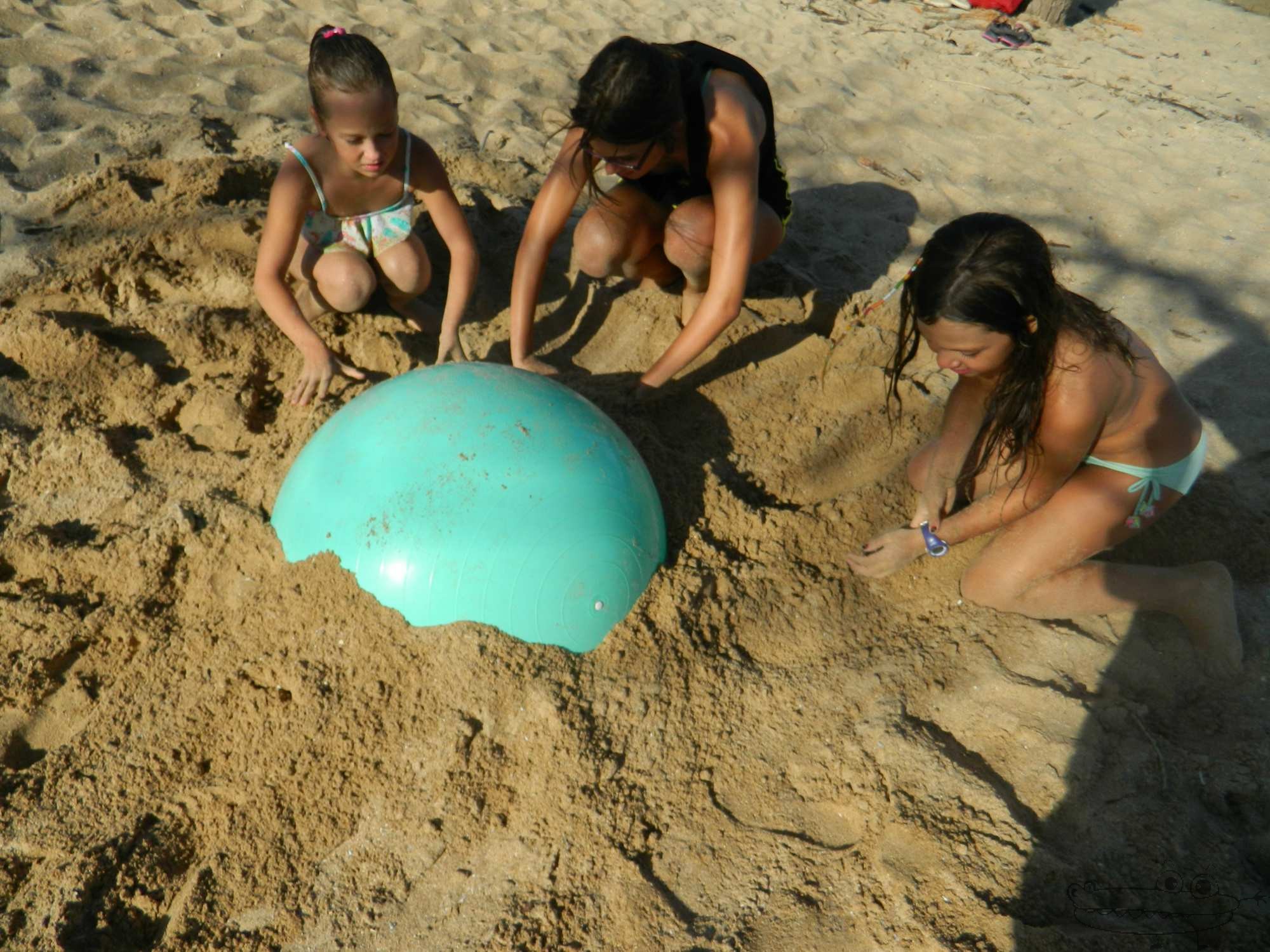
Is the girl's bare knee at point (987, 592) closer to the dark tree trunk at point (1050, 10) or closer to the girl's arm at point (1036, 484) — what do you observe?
the girl's arm at point (1036, 484)

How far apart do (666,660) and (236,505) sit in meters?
1.20

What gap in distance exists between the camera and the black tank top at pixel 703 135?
2.77 metres

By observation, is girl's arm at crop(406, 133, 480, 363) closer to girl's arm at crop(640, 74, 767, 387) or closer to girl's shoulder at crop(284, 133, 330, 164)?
girl's shoulder at crop(284, 133, 330, 164)

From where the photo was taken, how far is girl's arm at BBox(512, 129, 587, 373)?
2.93m

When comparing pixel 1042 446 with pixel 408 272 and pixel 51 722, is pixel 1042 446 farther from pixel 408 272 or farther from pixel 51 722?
pixel 51 722

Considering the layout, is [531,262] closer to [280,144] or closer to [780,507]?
[780,507]

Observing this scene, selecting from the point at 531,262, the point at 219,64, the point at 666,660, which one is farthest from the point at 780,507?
the point at 219,64

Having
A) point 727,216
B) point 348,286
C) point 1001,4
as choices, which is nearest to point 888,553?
point 727,216

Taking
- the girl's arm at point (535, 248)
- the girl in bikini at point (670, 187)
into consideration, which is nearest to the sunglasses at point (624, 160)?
the girl in bikini at point (670, 187)

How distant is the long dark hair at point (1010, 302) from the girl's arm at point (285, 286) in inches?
67.4

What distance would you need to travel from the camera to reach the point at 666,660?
6.91ft

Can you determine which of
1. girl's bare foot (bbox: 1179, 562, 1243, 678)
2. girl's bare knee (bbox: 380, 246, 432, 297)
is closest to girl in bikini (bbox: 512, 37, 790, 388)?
girl's bare knee (bbox: 380, 246, 432, 297)

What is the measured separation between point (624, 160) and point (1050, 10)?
5456 mm

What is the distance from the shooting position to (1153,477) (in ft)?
7.74
